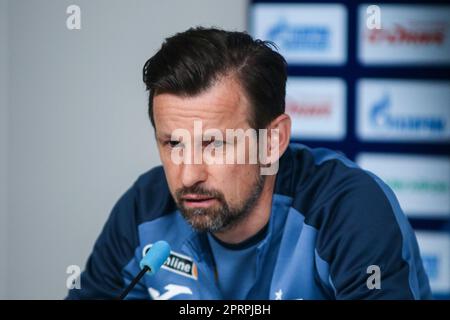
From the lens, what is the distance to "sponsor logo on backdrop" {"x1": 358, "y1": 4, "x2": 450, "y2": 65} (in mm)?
1894

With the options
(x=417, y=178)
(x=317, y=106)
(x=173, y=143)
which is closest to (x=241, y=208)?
(x=173, y=143)

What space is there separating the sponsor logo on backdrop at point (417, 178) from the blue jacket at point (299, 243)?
0.82 metres

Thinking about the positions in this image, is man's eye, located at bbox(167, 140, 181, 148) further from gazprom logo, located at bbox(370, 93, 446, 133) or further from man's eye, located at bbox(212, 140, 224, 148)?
gazprom logo, located at bbox(370, 93, 446, 133)

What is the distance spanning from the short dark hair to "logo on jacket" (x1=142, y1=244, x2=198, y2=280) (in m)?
0.27

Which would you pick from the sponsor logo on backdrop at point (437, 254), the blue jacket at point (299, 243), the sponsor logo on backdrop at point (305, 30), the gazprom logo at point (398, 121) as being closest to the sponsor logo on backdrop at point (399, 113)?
the gazprom logo at point (398, 121)

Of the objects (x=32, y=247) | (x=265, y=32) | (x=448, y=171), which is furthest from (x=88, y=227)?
(x=448, y=171)

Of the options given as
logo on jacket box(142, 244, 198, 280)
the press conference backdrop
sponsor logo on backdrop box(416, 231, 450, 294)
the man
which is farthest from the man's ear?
sponsor logo on backdrop box(416, 231, 450, 294)

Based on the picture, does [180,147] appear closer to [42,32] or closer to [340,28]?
[42,32]

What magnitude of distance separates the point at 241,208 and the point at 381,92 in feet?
3.39

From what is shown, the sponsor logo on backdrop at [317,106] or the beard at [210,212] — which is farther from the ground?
the sponsor logo on backdrop at [317,106]

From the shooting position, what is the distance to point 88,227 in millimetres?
1229

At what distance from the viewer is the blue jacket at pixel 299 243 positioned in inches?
36.0

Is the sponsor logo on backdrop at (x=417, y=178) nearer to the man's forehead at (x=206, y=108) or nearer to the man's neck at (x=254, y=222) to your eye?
the man's neck at (x=254, y=222)
